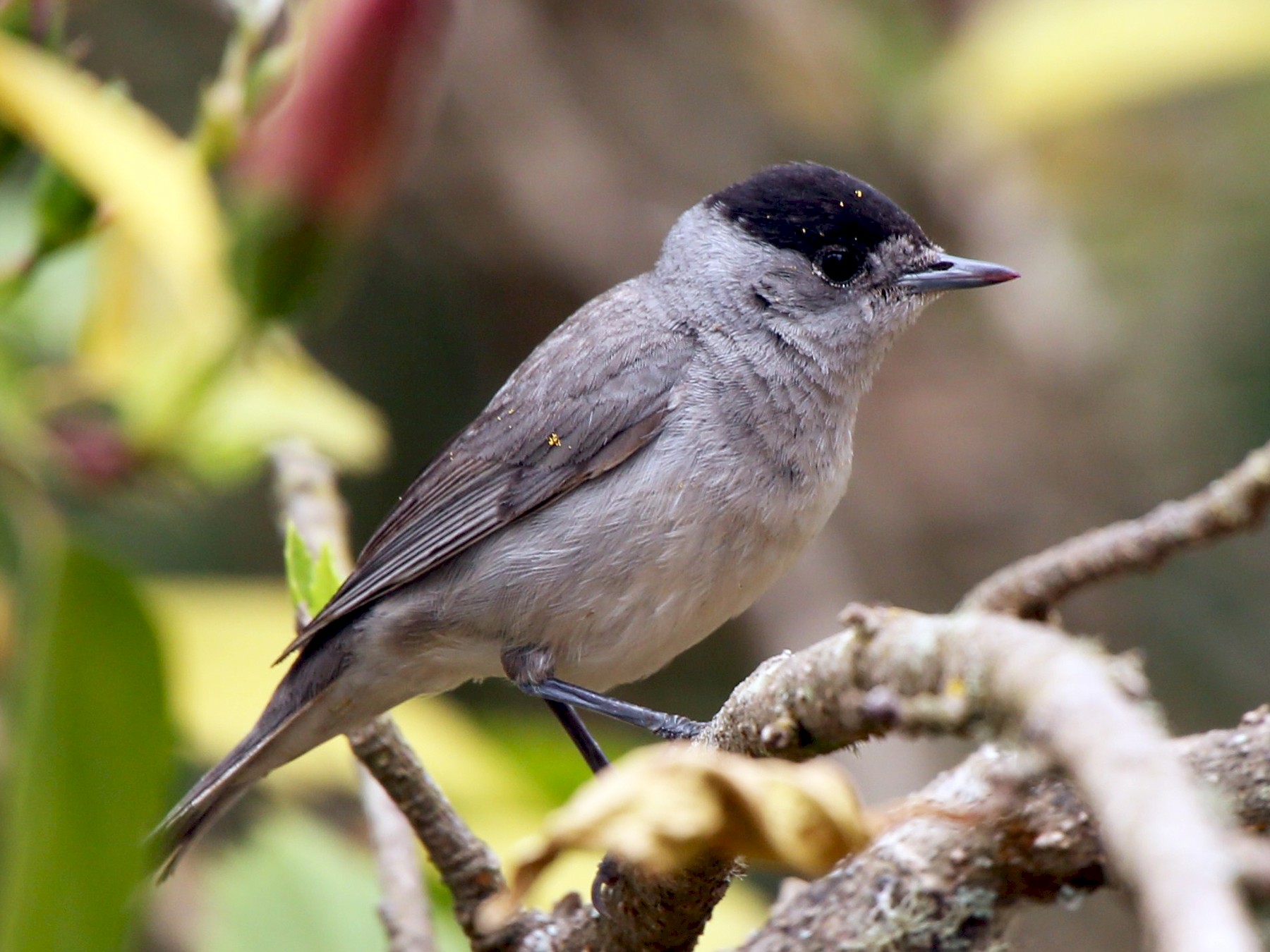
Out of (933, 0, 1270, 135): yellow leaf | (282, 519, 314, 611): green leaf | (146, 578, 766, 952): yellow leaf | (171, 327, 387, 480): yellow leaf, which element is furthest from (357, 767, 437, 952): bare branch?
(933, 0, 1270, 135): yellow leaf

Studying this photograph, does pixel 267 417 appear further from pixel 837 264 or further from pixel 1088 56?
pixel 1088 56

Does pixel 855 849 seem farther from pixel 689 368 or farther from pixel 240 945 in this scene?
pixel 689 368

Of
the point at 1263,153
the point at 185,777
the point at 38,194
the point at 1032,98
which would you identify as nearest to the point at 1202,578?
the point at 1263,153

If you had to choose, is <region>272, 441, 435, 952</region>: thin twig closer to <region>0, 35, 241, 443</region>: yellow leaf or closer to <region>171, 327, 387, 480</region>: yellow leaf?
<region>171, 327, 387, 480</region>: yellow leaf

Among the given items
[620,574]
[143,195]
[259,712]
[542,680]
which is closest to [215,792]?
[259,712]

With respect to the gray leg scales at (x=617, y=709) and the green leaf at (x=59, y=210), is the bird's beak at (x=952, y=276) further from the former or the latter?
the green leaf at (x=59, y=210)
